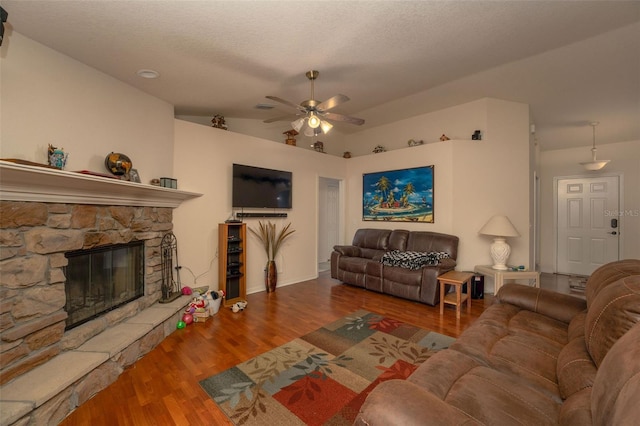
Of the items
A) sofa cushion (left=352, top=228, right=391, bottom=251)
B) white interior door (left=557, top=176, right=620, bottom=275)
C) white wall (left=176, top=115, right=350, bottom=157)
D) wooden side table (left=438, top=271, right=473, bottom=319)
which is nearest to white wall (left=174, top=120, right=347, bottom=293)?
white wall (left=176, top=115, right=350, bottom=157)

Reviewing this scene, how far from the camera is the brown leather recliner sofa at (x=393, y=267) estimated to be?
3.60 m

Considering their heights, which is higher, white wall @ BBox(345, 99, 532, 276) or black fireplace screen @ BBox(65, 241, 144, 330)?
white wall @ BBox(345, 99, 532, 276)

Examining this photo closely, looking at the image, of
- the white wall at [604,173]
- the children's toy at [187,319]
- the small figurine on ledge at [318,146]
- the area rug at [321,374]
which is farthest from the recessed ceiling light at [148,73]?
the white wall at [604,173]

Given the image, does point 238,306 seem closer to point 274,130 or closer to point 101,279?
point 101,279

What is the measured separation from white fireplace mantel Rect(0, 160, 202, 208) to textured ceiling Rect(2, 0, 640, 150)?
113 centimetres

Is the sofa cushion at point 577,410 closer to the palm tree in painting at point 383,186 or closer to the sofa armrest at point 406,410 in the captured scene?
the sofa armrest at point 406,410

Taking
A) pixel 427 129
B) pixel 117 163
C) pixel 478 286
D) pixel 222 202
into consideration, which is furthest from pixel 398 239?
pixel 117 163

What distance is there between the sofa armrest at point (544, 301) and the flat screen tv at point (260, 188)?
3.32 m

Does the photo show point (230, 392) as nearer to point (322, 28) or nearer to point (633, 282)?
point (633, 282)

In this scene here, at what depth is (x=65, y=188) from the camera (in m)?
2.05

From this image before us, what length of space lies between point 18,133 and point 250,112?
2.63 meters

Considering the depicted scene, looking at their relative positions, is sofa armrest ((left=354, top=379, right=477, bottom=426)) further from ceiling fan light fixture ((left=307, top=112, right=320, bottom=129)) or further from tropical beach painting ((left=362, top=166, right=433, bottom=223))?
tropical beach painting ((left=362, top=166, right=433, bottom=223))

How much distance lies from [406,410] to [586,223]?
683 cm

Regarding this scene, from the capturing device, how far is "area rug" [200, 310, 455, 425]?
1.71 metres
